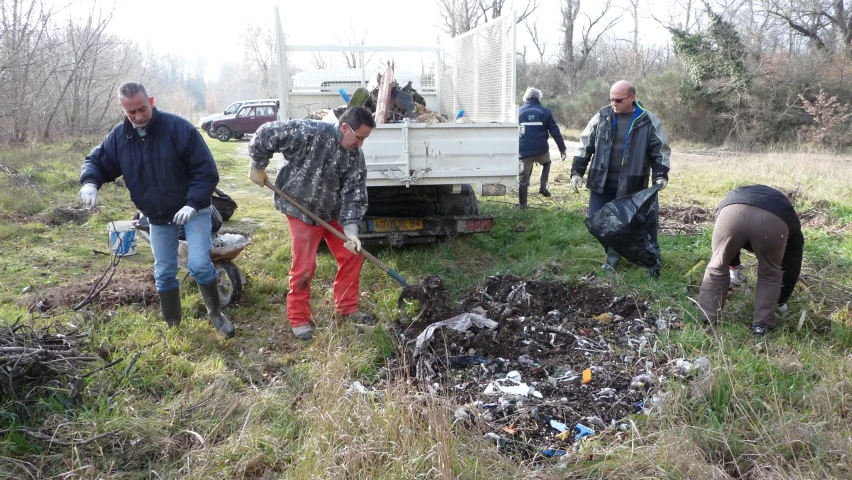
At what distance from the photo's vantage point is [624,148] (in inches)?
200

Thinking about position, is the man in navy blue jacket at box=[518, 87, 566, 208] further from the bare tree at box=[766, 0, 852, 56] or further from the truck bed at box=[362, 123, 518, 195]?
the bare tree at box=[766, 0, 852, 56]

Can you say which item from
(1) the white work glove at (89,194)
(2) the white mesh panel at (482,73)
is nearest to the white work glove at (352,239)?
(1) the white work glove at (89,194)

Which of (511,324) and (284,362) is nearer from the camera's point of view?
(284,362)

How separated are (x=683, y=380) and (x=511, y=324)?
1.22m

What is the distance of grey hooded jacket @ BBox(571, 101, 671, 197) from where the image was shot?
5000 millimetres

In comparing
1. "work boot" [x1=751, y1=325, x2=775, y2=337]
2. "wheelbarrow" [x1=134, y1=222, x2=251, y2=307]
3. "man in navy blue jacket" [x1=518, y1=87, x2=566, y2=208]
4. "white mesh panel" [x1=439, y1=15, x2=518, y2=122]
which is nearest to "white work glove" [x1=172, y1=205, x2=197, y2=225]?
"wheelbarrow" [x1=134, y1=222, x2=251, y2=307]

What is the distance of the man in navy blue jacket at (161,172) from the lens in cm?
368

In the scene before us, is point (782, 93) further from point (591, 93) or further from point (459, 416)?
point (459, 416)

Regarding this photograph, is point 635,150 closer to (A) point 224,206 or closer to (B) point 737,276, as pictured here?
(B) point 737,276

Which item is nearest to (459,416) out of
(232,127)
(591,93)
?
(232,127)

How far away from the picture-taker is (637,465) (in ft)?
7.99

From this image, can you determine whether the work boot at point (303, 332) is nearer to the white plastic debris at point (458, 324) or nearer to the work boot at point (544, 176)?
the white plastic debris at point (458, 324)

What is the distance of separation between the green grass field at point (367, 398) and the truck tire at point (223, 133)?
1942 centimetres

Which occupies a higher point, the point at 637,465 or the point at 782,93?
the point at 782,93
